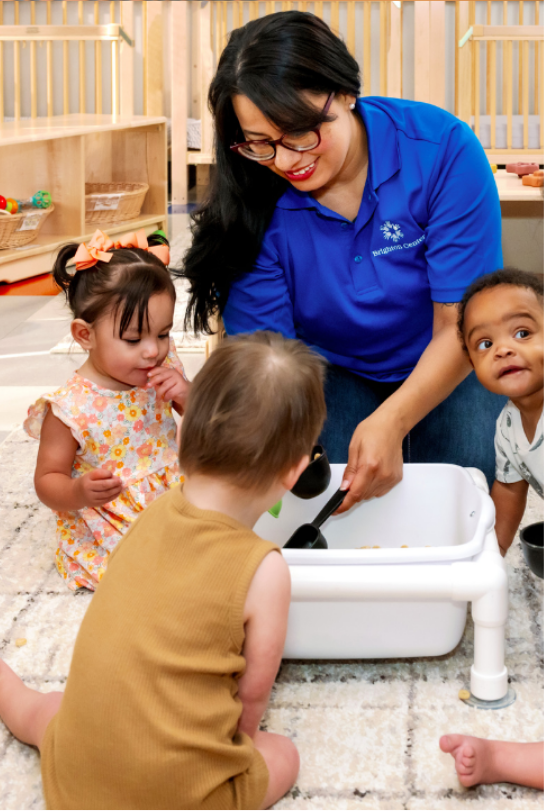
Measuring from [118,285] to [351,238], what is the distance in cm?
33

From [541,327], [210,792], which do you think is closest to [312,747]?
[210,792]

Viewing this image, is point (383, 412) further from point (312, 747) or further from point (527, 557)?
point (312, 747)

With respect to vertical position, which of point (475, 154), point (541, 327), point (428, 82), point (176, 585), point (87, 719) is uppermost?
point (428, 82)

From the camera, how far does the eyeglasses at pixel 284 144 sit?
1.02m

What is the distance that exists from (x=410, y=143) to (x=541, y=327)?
357 millimetres

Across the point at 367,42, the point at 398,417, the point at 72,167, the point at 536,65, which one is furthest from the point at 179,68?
the point at 398,417

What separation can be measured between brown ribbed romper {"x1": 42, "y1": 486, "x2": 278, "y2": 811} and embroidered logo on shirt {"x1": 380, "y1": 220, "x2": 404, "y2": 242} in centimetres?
60

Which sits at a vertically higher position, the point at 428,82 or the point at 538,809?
the point at 428,82

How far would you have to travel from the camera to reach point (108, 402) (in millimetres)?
1174

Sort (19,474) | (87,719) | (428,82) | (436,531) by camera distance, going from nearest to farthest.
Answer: (87,719)
(436,531)
(19,474)
(428,82)

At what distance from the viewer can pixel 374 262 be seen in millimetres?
1218

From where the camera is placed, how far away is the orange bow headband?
1.14 metres

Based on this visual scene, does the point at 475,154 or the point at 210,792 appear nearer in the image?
the point at 210,792

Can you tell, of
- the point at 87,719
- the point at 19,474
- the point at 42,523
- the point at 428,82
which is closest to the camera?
the point at 87,719
